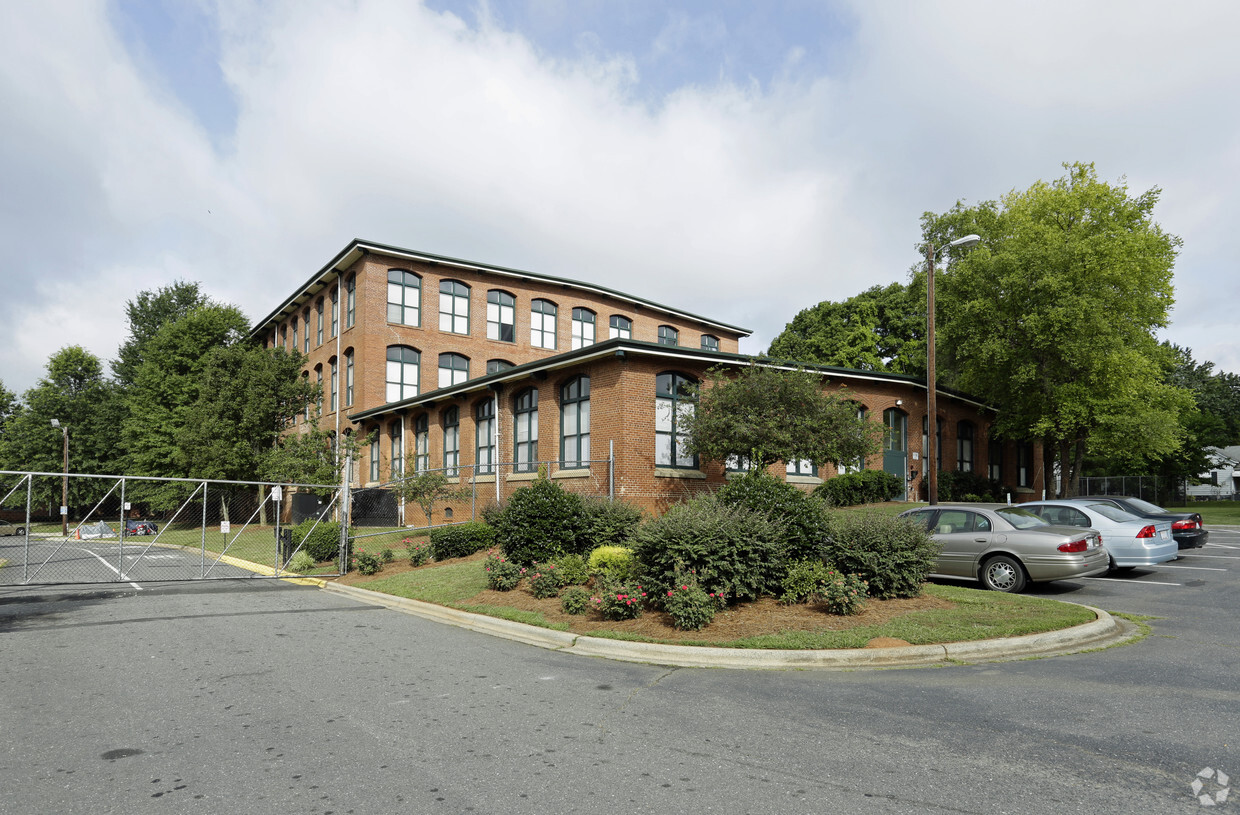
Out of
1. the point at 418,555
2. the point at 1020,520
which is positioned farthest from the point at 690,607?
the point at 418,555

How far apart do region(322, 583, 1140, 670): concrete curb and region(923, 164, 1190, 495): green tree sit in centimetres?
2300

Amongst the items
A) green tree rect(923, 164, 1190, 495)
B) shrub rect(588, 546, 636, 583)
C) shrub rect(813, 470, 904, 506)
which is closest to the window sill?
shrub rect(813, 470, 904, 506)

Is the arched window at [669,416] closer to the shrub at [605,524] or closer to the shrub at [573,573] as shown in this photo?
the shrub at [605,524]

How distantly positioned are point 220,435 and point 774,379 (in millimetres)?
29731

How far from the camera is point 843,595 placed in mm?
9625

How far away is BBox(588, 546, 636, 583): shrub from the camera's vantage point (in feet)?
36.4

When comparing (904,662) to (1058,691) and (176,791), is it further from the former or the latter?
(176,791)

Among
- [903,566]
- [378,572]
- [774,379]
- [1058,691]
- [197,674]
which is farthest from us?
[774,379]

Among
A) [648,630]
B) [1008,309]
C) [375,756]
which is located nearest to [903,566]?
[648,630]

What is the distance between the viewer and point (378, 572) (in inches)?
682

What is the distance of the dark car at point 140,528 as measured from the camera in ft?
126

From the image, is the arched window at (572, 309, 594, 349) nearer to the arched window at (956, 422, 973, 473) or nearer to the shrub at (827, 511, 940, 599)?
the arched window at (956, 422, 973, 473)

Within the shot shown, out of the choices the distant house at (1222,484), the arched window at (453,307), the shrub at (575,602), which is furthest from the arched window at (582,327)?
the distant house at (1222,484)

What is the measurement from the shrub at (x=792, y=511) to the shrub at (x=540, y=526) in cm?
370
